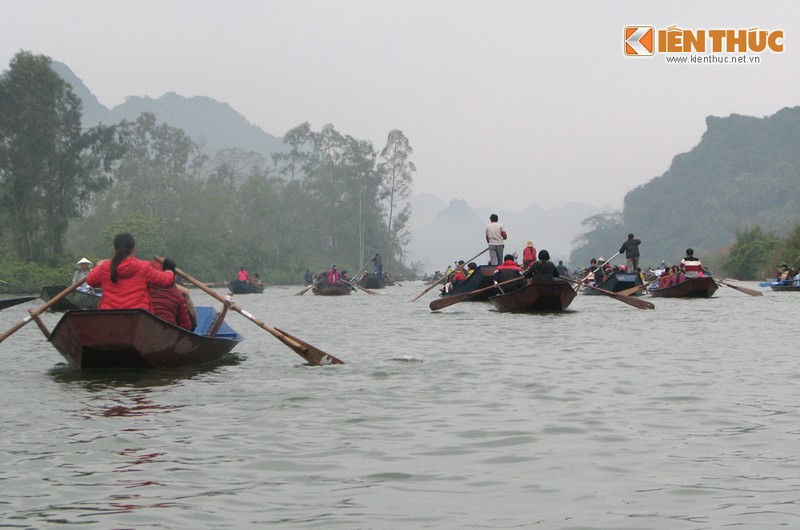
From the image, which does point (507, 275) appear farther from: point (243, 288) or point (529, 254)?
point (243, 288)

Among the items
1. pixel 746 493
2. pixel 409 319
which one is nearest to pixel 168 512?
pixel 746 493

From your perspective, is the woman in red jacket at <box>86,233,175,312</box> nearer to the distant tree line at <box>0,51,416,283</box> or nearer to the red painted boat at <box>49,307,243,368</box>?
the red painted boat at <box>49,307,243,368</box>

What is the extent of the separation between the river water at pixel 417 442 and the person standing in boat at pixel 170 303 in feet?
2.14

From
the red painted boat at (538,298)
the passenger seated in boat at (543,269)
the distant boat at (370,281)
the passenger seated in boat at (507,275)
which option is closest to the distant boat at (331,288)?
the distant boat at (370,281)

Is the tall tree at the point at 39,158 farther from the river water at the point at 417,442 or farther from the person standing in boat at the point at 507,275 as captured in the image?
the river water at the point at 417,442

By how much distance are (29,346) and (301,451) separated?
29.5 feet

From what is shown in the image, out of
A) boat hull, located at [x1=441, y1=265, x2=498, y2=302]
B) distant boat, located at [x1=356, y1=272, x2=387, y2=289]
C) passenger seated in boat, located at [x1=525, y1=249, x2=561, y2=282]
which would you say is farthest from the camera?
distant boat, located at [x1=356, y1=272, x2=387, y2=289]

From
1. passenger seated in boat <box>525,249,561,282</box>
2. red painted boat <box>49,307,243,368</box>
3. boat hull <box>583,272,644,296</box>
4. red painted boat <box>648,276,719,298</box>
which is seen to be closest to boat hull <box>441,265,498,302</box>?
passenger seated in boat <box>525,249,561,282</box>

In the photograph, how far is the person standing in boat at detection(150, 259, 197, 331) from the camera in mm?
9758

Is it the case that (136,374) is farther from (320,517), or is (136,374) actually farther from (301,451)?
(320,517)

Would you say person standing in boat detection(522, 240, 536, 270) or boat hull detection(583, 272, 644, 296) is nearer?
person standing in boat detection(522, 240, 536, 270)

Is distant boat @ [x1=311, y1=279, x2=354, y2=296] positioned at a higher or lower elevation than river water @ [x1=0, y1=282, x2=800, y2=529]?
higher

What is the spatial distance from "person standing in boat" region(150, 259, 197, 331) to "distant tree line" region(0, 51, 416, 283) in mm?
34795

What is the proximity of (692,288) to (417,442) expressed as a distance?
67.5 feet
